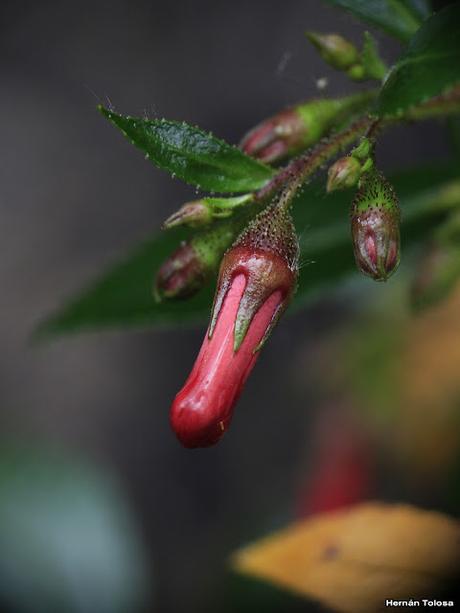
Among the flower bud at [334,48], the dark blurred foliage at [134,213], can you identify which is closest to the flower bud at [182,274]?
the flower bud at [334,48]

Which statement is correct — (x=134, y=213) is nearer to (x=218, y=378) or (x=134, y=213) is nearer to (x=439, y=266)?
(x=439, y=266)

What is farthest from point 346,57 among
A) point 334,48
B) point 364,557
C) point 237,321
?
point 364,557

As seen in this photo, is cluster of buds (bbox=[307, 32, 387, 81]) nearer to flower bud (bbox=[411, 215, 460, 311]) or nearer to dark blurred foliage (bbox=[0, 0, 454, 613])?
flower bud (bbox=[411, 215, 460, 311])

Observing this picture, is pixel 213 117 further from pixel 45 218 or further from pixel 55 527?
pixel 55 527

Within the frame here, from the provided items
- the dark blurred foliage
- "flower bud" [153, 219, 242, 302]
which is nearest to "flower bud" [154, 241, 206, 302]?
"flower bud" [153, 219, 242, 302]

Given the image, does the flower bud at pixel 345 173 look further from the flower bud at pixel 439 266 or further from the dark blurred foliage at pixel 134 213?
the dark blurred foliage at pixel 134 213
